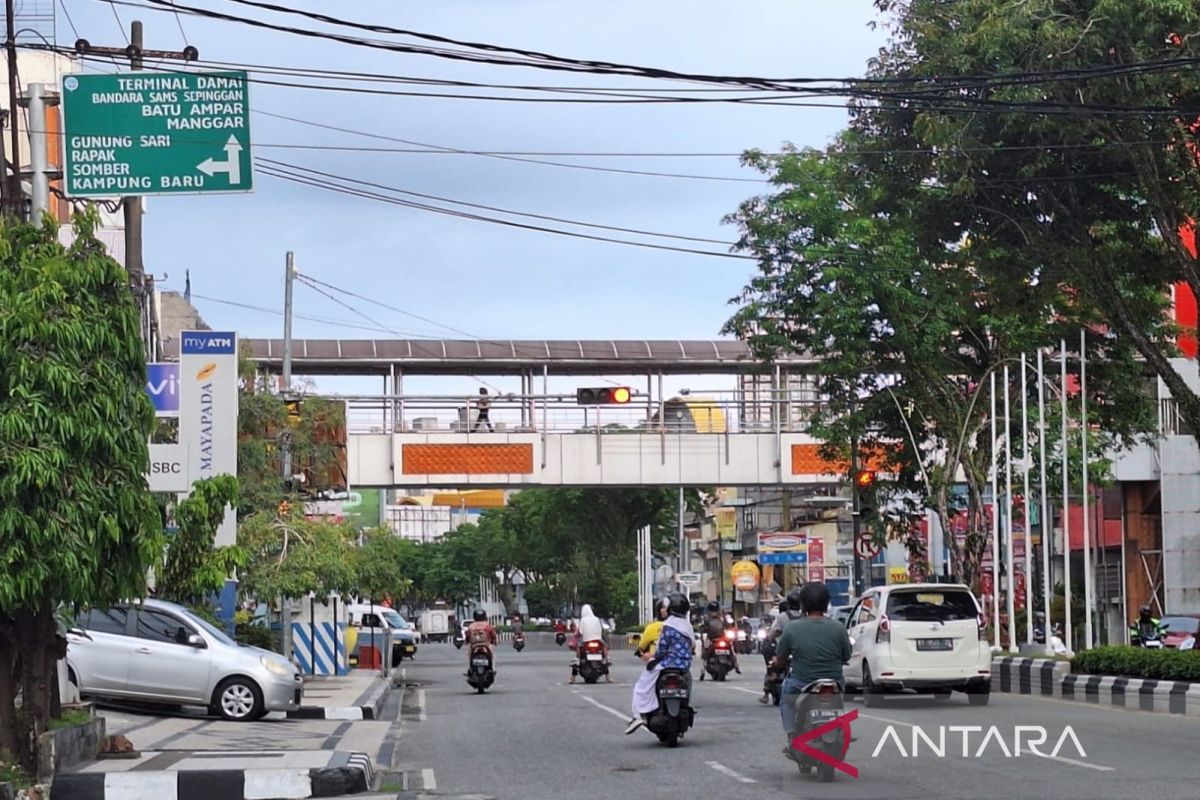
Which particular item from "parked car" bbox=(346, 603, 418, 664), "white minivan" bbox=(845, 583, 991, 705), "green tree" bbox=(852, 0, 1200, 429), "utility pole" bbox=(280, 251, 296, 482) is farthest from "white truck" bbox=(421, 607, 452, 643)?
"green tree" bbox=(852, 0, 1200, 429)

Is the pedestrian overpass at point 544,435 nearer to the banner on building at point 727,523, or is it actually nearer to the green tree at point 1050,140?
the green tree at point 1050,140

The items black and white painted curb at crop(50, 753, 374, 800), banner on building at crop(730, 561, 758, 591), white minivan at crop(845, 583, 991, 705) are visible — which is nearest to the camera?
black and white painted curb at crop(50, 753, 374, 800)

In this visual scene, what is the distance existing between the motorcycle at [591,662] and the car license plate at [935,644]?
431 inches

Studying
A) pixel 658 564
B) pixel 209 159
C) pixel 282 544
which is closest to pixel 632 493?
pixel 658 564

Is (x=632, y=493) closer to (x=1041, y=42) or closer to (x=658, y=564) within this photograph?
(x=658, y=564)

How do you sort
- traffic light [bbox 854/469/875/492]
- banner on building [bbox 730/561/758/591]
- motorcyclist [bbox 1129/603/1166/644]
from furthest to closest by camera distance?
banner on building [bbox 730/561/758/591], motorcyclist [bbox 1129/603/1166/644], traffic light [bbox 854/469/875/492]

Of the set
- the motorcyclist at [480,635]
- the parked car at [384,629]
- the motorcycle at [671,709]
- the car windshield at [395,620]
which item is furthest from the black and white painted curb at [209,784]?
the car windshield at [395,620]

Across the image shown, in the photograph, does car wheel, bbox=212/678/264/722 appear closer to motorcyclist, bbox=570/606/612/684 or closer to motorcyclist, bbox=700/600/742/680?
motorcyclist, bbox=570/606/612/684

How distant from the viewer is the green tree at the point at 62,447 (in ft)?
43.6

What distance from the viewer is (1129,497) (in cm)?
5494

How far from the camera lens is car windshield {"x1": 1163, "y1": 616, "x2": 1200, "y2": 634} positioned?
134 ft

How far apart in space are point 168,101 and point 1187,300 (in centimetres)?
4204

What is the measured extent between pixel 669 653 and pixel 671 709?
0.59 meters

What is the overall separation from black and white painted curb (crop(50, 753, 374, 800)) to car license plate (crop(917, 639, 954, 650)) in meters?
13.0
